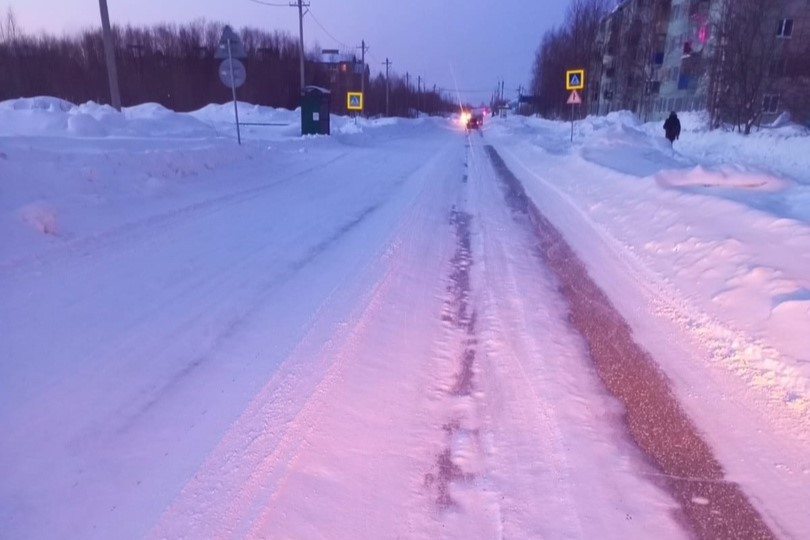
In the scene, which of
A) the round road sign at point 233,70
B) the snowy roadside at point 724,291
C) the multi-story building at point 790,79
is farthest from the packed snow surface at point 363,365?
the multi-story building at point 790,79

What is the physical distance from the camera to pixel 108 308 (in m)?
5.29

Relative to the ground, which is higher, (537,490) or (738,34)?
(738,34)

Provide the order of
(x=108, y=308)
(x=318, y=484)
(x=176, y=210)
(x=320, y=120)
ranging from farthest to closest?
1. (x=320, y=120)
2. (x=176, y=210)
3. (x=108, y=308)
4. (x=318, y=484)

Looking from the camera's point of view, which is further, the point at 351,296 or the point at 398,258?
the point at 398,258

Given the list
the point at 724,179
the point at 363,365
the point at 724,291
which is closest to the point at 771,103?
the point at 724,179

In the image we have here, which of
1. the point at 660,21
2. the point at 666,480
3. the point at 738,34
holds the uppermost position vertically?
the point at 660,21

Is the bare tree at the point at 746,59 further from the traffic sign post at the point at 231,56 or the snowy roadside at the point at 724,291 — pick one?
the traffic sign post at the point at 231,56

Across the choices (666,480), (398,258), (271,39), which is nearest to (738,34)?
(398,258)

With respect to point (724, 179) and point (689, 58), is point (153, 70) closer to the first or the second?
point (689, 58)

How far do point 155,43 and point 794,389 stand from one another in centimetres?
7643

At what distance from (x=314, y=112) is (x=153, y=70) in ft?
140

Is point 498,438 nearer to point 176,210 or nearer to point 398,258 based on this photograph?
point 398,258

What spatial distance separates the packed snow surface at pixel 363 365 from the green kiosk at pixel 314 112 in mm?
18527

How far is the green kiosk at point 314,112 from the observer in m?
27.6
